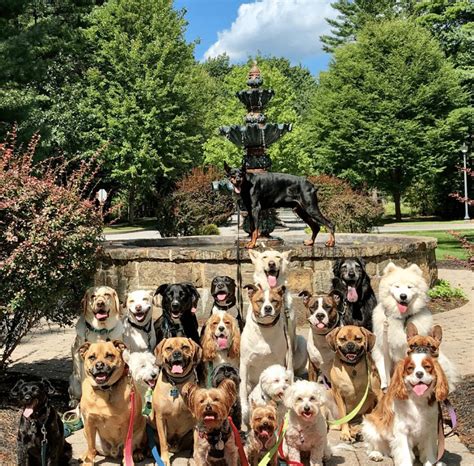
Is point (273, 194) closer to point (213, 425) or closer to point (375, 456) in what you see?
point (375, 456)

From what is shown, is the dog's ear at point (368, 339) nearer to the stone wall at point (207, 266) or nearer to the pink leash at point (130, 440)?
the pink leash at point (130, 440)

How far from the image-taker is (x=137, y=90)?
4006 cm

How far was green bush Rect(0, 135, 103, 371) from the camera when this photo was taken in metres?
6.30

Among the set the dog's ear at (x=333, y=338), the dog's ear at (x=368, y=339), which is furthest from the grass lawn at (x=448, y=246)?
the dog's ear at (x=333, y=338)

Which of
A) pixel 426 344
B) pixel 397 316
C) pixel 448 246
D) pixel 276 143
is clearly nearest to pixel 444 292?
pixel 397 316

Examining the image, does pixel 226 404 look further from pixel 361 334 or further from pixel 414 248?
pixel 414 248

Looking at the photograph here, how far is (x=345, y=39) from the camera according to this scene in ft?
192

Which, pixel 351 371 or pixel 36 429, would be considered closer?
pixel 36 429

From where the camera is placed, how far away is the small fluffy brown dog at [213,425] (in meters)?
4.28

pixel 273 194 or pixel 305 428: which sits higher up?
pixel 273 194

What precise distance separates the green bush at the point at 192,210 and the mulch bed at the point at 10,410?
14697mm

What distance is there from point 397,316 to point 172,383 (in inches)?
94.1

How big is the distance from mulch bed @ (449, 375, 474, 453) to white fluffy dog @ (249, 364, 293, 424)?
179 centimetres

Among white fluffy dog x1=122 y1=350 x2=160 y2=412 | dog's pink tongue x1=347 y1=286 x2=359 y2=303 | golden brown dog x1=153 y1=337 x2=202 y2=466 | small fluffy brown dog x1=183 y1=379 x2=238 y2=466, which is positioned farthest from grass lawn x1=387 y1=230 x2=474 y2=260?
small fluffy brown dog x1=183 y1=379 x2=238 y2=466
